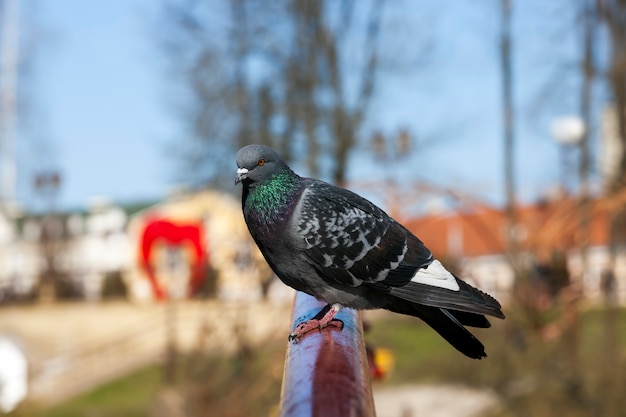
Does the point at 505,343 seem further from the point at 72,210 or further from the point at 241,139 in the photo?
the point at 72,210

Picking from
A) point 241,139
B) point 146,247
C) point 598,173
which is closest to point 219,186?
point 241,139

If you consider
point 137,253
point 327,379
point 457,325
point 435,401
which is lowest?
point 137,253

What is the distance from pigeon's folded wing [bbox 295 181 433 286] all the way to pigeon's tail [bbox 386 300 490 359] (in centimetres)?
14

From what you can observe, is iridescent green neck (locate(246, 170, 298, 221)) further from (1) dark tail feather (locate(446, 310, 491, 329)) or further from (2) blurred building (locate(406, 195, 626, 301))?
(2) blurred building (locate(406, 195, 626, 301))

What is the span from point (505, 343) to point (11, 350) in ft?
17.2

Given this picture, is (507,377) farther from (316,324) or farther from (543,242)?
(316,324)

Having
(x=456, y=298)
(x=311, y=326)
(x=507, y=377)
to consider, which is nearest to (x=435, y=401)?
(x=507, y=377)

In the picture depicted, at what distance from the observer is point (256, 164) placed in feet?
9.87

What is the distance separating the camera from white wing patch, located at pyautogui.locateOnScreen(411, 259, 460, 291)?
278 cm

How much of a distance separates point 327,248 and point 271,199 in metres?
0.23

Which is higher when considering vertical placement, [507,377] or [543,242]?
[543,242]

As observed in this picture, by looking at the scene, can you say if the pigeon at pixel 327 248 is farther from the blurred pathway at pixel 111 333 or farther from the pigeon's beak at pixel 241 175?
the blurred pathway at pixel 111 333

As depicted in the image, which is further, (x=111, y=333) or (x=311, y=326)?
(x=111, y=333)

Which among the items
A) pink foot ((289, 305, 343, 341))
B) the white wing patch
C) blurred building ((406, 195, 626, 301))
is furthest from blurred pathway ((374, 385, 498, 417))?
pink foot ((289, 305, 343, 341))
